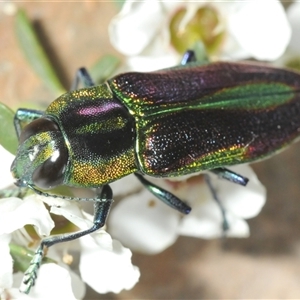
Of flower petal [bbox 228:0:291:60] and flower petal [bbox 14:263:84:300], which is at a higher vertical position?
flower petal [bbox 228:0:291:60]

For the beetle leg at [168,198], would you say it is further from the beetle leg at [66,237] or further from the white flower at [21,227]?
the white flower at [21,227]

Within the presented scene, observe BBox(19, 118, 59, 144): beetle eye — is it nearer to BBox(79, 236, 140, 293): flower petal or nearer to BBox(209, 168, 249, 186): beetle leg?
BBox(79, 236, 140, 293): flower petal

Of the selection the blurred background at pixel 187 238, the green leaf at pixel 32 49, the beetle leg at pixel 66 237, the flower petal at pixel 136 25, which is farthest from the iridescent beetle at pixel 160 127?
the blurred background at pixel 187 238

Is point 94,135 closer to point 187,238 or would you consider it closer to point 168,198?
point 168,198

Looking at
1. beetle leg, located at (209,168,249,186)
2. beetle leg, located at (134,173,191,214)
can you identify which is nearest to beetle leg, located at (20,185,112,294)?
beetle leg, located at (134,173,191,214)

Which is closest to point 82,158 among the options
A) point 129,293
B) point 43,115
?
point 43,115
